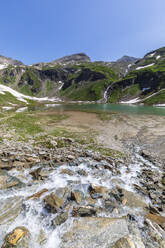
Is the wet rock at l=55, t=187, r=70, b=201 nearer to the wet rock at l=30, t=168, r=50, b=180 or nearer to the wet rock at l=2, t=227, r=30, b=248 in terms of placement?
the wet rock at l=30, t=168, r=50, b=180

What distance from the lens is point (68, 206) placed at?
820cm

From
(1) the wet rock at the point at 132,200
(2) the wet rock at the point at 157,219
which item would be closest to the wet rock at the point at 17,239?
(1) the wet rock at the point at 132,200

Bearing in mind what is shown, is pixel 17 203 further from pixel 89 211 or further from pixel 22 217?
pixel 89 211

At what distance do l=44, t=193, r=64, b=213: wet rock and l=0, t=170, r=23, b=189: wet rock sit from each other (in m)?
3.37

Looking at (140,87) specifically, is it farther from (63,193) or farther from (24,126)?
(63,193)

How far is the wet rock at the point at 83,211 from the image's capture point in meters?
7.52

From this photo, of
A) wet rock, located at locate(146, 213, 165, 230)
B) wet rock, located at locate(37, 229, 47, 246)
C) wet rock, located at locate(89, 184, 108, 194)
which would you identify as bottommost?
wet rock, located at locate(37, 229, 47, 246)

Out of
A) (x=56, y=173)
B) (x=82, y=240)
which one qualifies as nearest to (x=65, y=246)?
(x=82, y=240)

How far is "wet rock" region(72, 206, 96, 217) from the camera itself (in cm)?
752

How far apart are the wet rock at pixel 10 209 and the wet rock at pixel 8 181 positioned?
1.47 metres

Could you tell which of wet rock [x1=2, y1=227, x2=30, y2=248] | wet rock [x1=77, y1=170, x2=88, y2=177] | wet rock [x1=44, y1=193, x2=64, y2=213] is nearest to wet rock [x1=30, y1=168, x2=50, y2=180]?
wet rock [x1=44, y1=193, x2=64, y2=213]

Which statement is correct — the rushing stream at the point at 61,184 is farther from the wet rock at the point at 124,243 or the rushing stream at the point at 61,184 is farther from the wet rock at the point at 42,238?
the wet rock at the point at 124,243

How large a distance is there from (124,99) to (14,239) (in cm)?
18589

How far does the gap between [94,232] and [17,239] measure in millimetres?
4109
